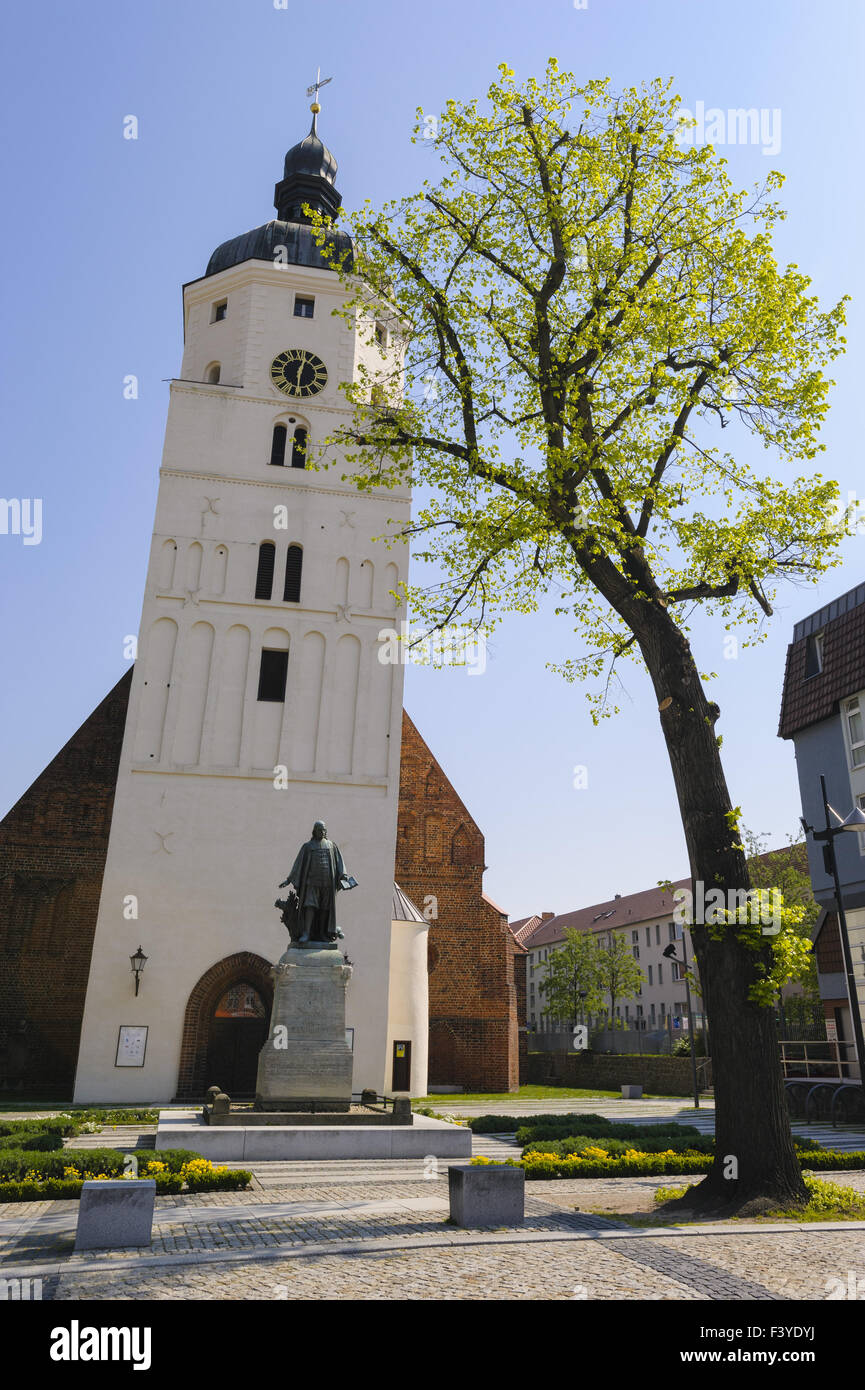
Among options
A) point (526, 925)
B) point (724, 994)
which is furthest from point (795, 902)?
point (526, 925)

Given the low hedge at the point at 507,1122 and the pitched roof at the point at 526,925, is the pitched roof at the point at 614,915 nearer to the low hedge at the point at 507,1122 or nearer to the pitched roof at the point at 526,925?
the pitched roof at the point at 526,925

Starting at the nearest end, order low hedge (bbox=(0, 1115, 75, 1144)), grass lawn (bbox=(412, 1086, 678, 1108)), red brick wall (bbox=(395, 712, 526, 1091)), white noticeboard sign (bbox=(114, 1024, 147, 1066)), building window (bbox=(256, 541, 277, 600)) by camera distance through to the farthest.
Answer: low hedge (bbox=(0, 1115, 75, 1144))
white noticeboard sign (bbox=(114, 1024, 147, 1066))
grass lawn (bbox=(412, 1086, 678, 1108))
building window (bbox=(256, 541, 277, 600))
red brick wall (bbox=(395, 712, 526, 1091))

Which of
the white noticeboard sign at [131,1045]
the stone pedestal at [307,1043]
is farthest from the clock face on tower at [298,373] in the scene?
the stone pedestal at [307,1043]

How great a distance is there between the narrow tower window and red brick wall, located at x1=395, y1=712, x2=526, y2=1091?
869cm

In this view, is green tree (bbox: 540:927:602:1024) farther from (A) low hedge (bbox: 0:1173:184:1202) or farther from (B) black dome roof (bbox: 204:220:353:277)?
(A) low hedge (bbox: 0:1173:184:1202)

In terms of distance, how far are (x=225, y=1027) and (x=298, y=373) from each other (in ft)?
61.3

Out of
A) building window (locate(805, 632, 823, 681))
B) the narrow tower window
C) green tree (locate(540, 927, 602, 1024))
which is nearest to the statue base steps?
building window (locate(805, 632, 823, 681))

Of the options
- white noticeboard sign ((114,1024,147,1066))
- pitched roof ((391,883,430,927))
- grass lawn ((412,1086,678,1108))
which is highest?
pitched roof ((391,883,430,927))

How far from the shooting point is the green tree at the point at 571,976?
53.7 meters

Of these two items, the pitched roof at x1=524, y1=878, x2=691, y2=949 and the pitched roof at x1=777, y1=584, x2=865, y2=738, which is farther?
the pitched roof at x1=524, y1=878, x2=691, y2=949

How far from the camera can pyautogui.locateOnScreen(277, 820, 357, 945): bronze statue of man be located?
49.5 feet

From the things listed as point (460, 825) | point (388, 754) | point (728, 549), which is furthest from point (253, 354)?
point (728, 549)

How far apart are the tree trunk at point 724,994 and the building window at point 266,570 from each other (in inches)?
685
